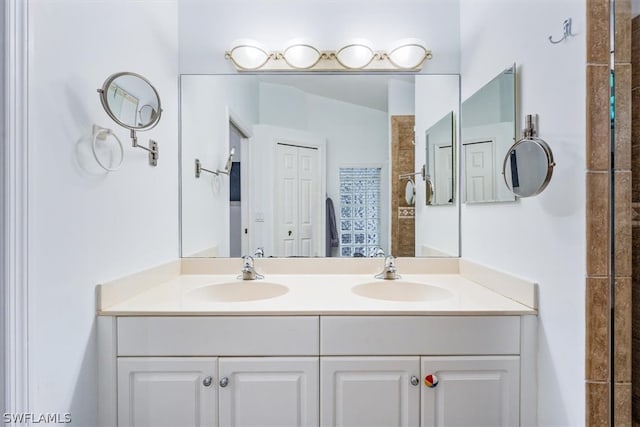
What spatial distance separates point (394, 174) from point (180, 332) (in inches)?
46.0

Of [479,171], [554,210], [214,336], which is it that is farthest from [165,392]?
[479,171]

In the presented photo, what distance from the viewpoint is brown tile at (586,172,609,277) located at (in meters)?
0.83

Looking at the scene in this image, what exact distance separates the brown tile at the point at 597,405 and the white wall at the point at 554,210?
0.05ft

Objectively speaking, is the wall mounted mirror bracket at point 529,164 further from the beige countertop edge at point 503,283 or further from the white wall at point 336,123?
the white wall at point 336,123

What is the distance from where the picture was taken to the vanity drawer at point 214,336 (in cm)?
104

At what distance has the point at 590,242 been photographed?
2.74ft

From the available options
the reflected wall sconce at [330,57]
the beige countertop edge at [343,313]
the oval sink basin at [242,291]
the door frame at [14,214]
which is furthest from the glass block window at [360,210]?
the door frame at [14,214]

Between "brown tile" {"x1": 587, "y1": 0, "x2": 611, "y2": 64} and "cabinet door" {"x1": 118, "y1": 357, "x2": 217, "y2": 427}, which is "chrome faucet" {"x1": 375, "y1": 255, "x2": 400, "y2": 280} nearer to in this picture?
"cabinet door" {"x1": 118, "y1": 357, "x2": 217, "y2": 427}

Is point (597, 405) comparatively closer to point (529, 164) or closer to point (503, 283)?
point (503, 283)

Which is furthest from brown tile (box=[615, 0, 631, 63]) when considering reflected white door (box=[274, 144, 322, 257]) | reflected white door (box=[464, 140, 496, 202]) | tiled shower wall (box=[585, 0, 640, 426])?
reflected white door (box=[274, 144, 322, 257])

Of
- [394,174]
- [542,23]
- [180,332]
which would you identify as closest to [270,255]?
[180,332]

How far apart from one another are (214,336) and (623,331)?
3.76 feet

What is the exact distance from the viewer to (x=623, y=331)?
0.84 metres

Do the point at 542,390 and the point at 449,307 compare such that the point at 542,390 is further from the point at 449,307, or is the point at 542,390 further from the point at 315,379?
the point at 315,379
